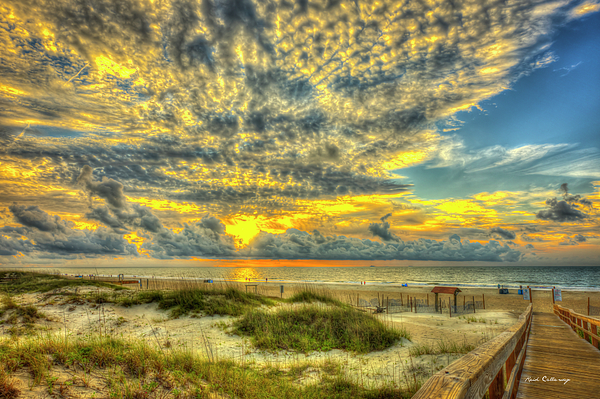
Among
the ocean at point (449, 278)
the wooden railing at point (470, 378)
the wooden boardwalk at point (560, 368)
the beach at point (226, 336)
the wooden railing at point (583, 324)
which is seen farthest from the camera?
the ocean at point (449, 278)

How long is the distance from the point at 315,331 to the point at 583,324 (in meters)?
9.37

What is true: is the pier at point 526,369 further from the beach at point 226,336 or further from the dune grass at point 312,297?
the dune grass at point 312,297

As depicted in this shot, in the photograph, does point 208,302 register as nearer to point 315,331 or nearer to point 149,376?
point 315,331

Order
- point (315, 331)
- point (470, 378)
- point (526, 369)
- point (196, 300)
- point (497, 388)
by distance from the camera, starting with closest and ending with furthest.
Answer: point (470, 378) < point (497, 388) < point (526, 369) < point (315, 331) < point (196, 300)

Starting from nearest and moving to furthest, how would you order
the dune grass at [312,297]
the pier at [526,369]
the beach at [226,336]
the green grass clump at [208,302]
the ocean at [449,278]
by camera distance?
1. the pier at [526,369]
2. the beach at [226,336]
3. the green grass clump at [208,302]
4. the dune grass at [312,297]
5. the ocean at [449,278]

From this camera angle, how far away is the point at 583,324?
9.88 metres

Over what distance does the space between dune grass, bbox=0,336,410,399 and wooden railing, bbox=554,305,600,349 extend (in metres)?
5.23

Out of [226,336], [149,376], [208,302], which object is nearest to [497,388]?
[149,376]

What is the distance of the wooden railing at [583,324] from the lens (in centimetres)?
781

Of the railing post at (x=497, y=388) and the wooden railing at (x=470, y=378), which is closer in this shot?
the wooden railing at (x=470, y=378)

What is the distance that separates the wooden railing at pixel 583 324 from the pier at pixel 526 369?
0.23 feet

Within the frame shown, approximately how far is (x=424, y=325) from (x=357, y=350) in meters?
10.3

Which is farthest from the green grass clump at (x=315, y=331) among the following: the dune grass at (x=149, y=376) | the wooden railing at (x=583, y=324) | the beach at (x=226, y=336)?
the wooden railing at (x=583, y=324)

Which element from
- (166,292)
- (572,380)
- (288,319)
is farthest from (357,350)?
(166,292)
